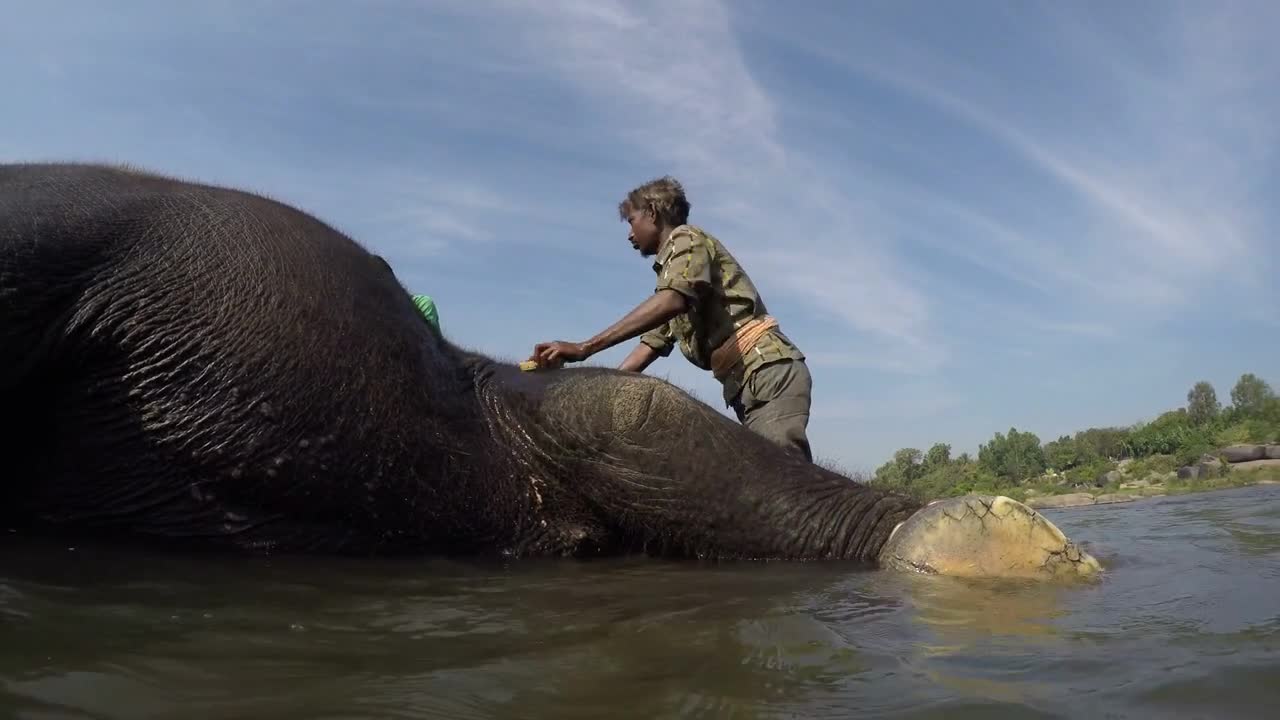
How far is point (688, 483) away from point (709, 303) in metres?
1.91

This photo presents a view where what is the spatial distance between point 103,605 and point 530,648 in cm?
113

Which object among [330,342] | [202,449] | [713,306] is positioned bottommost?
[202,449]

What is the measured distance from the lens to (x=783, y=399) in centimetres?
543

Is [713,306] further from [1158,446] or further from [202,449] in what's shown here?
[1158,446]

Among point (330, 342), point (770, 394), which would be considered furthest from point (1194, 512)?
point (330, 342)

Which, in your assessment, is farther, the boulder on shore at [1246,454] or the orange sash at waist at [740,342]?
the boulder on shore at [1246,454]

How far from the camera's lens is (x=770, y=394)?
17.9ft

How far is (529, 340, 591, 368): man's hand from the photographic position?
4434 mm

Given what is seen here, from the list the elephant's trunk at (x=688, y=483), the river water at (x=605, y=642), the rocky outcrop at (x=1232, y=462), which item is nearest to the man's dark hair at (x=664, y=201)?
the elephant's trunk at (x=688, y=483)

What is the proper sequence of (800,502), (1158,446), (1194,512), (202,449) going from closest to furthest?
1. (202,449)
2. (800,502)
3. (1194,512)
4. (1158,446)

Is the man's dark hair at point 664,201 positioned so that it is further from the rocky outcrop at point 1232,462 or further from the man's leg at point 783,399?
the rocky outcrop at point 1232,462

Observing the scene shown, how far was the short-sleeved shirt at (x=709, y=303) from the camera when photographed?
5.13m

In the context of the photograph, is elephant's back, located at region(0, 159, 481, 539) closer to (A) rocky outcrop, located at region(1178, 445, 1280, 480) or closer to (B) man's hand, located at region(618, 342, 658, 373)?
(B) man's hand, located at region(618, 342, 658, 373)

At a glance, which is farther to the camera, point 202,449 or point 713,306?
point 713,306
